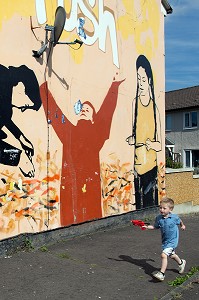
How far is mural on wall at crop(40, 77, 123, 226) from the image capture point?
27.0ft

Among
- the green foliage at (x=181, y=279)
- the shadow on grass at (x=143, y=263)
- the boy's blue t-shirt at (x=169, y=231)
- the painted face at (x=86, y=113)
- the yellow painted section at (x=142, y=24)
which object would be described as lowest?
the green foliage at (x=181, y=279)

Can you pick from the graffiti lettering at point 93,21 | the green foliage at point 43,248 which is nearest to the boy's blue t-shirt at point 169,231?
the green foliage at point 43,248

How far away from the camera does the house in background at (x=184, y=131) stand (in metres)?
33.2

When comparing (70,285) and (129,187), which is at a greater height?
(129,187)

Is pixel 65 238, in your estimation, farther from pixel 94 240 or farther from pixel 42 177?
pixel 42 177

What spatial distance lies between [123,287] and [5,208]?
7.80 ft

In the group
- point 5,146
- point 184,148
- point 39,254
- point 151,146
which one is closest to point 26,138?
point 5,146

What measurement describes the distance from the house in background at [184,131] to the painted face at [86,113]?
952 inches

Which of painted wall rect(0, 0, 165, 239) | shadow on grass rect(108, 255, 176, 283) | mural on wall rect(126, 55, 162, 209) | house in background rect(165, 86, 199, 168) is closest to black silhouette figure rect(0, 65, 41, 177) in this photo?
painted wall rect(0, 0, 165, 239)

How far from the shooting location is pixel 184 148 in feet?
111

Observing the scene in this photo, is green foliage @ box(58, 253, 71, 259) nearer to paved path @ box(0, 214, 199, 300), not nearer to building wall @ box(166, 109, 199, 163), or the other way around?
paved path @ box(0, 214, 199, 300)

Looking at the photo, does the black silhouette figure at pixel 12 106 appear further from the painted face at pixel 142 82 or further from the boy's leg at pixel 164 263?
the painted face at pixel 142 82

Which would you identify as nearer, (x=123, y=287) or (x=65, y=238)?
(x=123, y=287)

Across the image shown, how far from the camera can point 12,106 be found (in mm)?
7105
